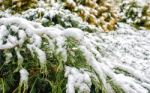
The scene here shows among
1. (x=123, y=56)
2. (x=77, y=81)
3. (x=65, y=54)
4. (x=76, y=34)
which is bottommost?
(x=123, y=56)

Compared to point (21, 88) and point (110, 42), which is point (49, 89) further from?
point (110, 42)

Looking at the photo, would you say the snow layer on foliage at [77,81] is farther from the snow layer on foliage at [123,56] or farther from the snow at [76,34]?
the snow at [76,34]

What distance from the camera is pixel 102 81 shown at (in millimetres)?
2447

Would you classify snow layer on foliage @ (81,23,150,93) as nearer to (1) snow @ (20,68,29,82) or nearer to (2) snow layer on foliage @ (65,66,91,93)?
(2) snow layer on foliage @ (65,66,91,93)

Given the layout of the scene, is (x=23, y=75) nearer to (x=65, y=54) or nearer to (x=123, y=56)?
(x=65, y=54)

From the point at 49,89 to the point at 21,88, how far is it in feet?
0.58

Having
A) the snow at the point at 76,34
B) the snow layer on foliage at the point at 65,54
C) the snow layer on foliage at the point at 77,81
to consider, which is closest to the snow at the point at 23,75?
the snow layer on foliage at the point at 65,54

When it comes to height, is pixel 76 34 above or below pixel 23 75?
above

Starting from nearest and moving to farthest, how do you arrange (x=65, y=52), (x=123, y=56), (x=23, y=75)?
(x=23, y=75)
(x=65, y=52)
(x=123, y=56)

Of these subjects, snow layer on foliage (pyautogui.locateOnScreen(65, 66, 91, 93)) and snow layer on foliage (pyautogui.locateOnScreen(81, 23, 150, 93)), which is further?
snow layer on foliage (pyautogui.locateOnScreen(81, 23, 150, 93))

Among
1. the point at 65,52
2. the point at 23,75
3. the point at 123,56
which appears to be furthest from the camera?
the point at 123,56

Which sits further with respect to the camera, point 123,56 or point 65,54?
point 123,56

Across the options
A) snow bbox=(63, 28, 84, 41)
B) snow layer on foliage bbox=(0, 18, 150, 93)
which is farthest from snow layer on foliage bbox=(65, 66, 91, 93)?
snow bbox=(63, 28, 84, 41)

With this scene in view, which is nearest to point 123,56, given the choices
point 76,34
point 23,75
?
point 76,34
